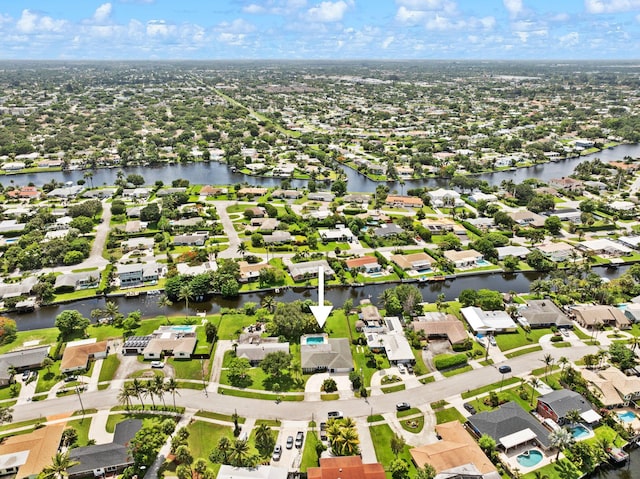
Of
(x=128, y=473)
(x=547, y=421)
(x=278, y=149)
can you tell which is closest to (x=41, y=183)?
(x=278, y=149)

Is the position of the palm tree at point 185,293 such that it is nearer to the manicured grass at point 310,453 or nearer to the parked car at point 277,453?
the parked car at point 277,453

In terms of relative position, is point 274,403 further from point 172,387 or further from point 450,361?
point 450,361

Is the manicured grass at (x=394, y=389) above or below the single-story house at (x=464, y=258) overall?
below

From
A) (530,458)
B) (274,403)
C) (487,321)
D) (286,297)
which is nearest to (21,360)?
(274,403)

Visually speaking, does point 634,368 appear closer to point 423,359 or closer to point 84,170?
point 423,359

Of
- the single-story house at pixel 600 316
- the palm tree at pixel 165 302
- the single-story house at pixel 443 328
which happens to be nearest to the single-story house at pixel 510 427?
the single-story house at pixel 443 328
